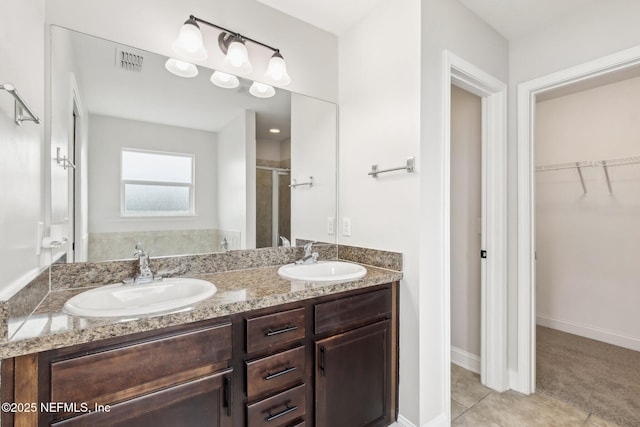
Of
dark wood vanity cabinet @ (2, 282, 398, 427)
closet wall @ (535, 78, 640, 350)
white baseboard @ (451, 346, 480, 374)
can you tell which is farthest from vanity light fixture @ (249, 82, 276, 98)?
closet wall @ (535, 78, 640, 350)

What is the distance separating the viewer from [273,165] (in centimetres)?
199

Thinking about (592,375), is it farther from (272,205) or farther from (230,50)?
(230,50)

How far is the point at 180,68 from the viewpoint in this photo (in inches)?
62.9

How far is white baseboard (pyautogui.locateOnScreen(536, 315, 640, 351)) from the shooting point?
275 centimetres

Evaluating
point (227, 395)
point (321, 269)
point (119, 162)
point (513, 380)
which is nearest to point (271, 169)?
point (321, 269)

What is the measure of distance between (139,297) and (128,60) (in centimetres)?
112

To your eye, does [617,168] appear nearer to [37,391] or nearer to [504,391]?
[504,391]

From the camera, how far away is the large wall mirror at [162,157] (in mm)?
1373

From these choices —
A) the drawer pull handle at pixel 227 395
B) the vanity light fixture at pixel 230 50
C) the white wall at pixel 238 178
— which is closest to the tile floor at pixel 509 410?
the drawer pull handle at pixel 227 395

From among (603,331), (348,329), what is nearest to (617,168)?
(603,331)

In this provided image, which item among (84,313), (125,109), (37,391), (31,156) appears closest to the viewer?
(37,391)

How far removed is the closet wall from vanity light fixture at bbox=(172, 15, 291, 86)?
3041 mm

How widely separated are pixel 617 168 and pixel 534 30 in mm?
1720

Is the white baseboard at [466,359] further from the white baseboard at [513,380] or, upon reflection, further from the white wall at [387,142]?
the white wall at [387,142]
